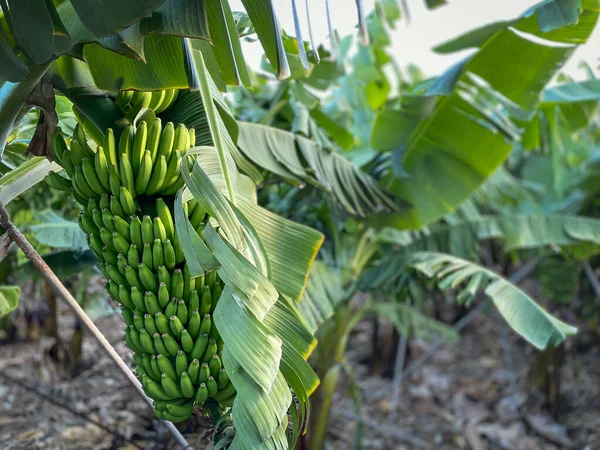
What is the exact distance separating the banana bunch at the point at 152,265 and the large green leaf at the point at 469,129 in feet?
4.73

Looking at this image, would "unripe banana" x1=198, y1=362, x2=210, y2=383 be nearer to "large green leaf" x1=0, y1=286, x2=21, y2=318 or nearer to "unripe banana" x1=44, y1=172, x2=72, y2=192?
"unripe banana" x1=44, y1=172, x2=72, y2=192

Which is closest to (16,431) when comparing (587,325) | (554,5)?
(554,5)

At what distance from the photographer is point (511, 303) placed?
6.92 feet

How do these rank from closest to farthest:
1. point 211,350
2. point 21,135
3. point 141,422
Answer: point 211,350 → point 21,135 → point 141,422

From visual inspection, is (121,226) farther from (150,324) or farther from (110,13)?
(110,13)

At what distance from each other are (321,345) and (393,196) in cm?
104

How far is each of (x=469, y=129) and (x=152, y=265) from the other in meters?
1.78

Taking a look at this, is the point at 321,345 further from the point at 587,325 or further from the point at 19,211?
the point at 587,325

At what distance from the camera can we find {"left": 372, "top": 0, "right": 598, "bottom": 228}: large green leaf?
6.96 feet

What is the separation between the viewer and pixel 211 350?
1.16 meters

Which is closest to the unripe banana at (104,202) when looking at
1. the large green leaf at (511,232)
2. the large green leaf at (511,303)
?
the large green leaf at (511,303)

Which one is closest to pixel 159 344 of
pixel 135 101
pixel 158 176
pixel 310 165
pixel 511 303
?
pixel 158 176

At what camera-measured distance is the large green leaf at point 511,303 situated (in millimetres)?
1941

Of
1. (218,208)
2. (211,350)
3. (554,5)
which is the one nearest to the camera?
(218,208)
